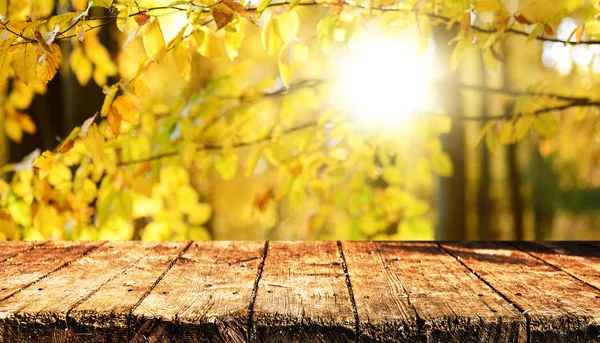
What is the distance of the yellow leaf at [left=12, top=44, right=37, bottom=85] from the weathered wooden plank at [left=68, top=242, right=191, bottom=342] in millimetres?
507

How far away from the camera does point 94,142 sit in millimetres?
1559

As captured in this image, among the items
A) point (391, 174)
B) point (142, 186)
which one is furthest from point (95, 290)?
point (391, 174)

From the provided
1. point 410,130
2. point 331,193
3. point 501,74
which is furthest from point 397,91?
point 501,74

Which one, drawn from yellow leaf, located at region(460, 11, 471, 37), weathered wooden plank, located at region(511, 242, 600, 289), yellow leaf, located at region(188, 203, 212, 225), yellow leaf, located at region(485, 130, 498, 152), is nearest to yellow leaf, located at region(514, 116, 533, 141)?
yellow leaf, located at region(485, 130, 498, 152)

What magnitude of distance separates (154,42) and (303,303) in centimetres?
73

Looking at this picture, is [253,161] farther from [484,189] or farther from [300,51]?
[484,189]

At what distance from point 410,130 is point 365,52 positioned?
1.54 feet

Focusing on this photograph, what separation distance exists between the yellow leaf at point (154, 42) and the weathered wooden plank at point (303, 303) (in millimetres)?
577

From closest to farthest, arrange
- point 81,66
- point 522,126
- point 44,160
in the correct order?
point 44,160
point 522,126
point 81,66

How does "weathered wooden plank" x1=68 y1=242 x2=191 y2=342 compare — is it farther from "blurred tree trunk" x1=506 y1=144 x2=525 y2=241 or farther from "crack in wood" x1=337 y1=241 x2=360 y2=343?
"blurred tree trunk" x1=506 y1=144 x2=525 y2=241

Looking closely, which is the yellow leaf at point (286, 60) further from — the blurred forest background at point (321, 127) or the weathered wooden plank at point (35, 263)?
the weathered wooden plank at point (35, 263)

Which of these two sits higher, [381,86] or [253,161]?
[381,86]

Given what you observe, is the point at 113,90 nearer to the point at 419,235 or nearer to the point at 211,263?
the point at 211,263

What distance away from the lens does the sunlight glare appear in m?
Answer: 2.63
